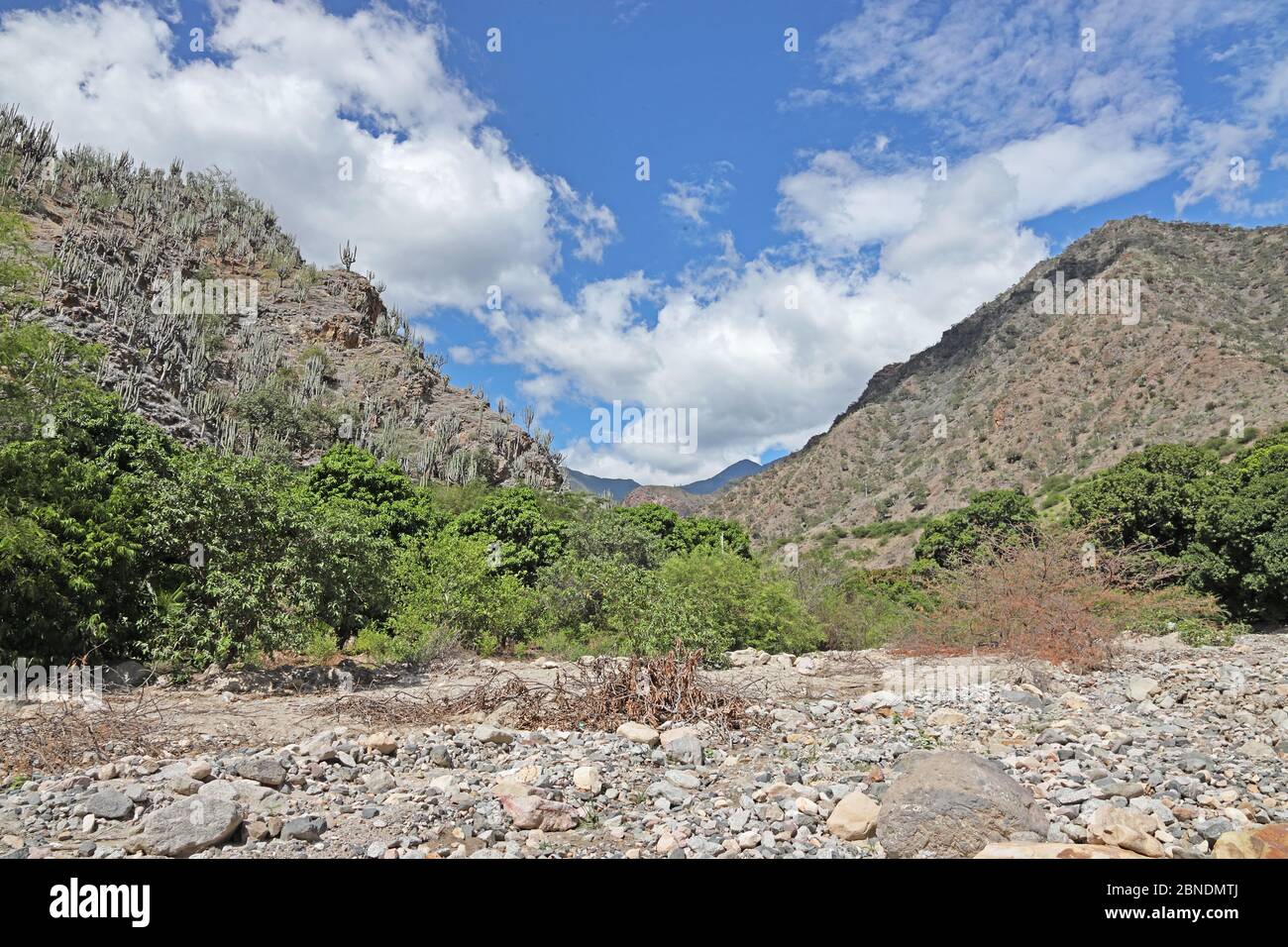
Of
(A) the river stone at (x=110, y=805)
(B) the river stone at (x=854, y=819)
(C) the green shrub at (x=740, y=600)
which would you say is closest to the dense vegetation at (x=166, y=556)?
(C) the green shrub at (x=740, y=600)

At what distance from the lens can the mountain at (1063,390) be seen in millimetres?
44281

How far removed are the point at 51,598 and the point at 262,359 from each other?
37.4m

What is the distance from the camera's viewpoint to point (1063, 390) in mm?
52781

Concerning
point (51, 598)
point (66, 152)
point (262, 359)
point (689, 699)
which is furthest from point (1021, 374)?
point (66, 152)

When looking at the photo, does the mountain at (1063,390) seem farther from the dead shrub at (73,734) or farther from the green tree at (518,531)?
the dead shrub at (73,734)

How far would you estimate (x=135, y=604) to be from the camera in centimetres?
1080

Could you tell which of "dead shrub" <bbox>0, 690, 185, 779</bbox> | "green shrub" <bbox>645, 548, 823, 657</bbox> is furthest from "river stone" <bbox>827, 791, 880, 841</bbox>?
"green shrub" <bbox>645, 548, 823, 657</bbox>

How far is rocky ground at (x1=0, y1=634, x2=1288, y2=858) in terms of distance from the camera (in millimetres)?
4516

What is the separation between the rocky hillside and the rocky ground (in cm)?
2598

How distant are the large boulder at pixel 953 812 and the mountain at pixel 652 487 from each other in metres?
28.5

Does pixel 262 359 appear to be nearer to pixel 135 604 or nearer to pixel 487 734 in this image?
pixel 135 604

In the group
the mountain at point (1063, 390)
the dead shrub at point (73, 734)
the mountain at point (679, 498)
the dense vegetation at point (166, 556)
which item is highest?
the mountain at point (1063, 390)

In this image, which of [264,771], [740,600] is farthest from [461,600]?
[264,771]

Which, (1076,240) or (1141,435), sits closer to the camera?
(1141,435)
